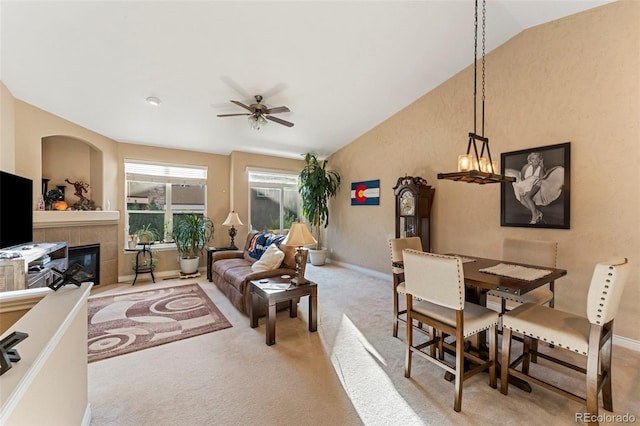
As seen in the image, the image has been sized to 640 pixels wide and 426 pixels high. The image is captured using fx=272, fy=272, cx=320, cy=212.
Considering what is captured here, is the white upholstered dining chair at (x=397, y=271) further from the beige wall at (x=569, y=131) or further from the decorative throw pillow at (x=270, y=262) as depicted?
the decorative throw pillow at (x=270, y=262)

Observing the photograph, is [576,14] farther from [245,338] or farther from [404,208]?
[245,338]

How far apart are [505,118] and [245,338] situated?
4114 mm

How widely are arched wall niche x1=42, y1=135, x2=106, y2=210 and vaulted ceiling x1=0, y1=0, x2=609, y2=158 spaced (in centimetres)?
50

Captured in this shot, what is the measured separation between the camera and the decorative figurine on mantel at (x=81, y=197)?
14.5 feet

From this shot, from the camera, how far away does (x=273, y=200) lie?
662cm

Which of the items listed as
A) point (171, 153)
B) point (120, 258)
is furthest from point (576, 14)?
point (120, 258)

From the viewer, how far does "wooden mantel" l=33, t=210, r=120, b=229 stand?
3744mm

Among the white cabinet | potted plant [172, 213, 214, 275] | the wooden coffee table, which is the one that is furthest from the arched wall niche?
the wooden coffee table

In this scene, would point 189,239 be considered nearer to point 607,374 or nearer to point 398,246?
point 398,246

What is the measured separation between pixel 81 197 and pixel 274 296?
13.2ft

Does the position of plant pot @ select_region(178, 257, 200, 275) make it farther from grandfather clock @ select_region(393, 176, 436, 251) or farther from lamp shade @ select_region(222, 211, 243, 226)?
grandfather clock @ select_region(393, 176, 436, 251)

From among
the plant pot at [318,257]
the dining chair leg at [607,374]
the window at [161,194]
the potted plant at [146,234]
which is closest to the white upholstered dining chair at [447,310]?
the dining chair leg at [607,374]

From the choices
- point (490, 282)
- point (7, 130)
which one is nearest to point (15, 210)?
point (7, 130)

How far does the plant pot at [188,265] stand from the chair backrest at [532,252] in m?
5.06
